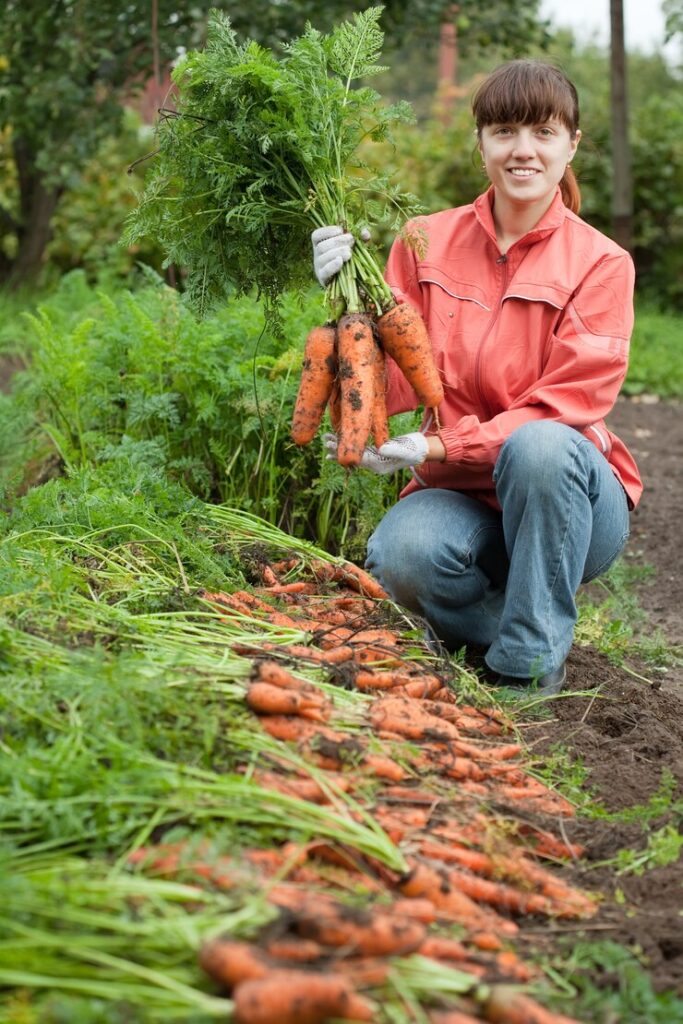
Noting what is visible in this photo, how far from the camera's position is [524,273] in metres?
3.11

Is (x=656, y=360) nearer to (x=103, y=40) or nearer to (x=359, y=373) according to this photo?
(x=103, y=40)

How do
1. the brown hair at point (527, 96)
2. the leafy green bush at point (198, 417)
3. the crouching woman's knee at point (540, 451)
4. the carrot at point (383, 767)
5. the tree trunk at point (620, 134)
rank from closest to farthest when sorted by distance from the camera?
the carrot at point (383, 767)
the crouching woman's knee at point (540, 451)
the brown hair at point (527, 96)
the leafy green bush at point (198, 417)
the tree trunk at point (620, 134)

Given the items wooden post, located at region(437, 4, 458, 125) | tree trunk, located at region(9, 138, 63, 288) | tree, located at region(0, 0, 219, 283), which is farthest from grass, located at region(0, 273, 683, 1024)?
tree trunk, located at region(9, 138, 63, 288)

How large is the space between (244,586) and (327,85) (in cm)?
131

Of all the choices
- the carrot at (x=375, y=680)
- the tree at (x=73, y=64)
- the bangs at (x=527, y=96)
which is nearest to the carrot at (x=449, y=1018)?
the carrot at (x=375, y=680)

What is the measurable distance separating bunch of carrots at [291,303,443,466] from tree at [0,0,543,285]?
401 centimetres

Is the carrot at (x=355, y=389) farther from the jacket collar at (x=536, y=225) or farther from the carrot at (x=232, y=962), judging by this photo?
the carrot at (x=232, y=962)

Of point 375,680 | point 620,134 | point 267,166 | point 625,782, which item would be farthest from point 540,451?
point 620,134

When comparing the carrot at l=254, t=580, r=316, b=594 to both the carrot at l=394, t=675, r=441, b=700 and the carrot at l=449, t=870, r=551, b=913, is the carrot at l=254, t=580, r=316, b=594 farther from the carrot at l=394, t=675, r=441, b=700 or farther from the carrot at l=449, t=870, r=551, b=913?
the carrot at l=449, t=870, r=551, b=913

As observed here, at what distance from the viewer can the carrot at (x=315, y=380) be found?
298 centimetres

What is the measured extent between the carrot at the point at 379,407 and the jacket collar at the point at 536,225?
50 centimetres

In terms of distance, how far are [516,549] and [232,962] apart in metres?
1.59

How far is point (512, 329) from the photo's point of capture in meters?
3.11

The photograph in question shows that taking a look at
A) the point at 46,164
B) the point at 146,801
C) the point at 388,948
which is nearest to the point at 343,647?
the point at 146,801
